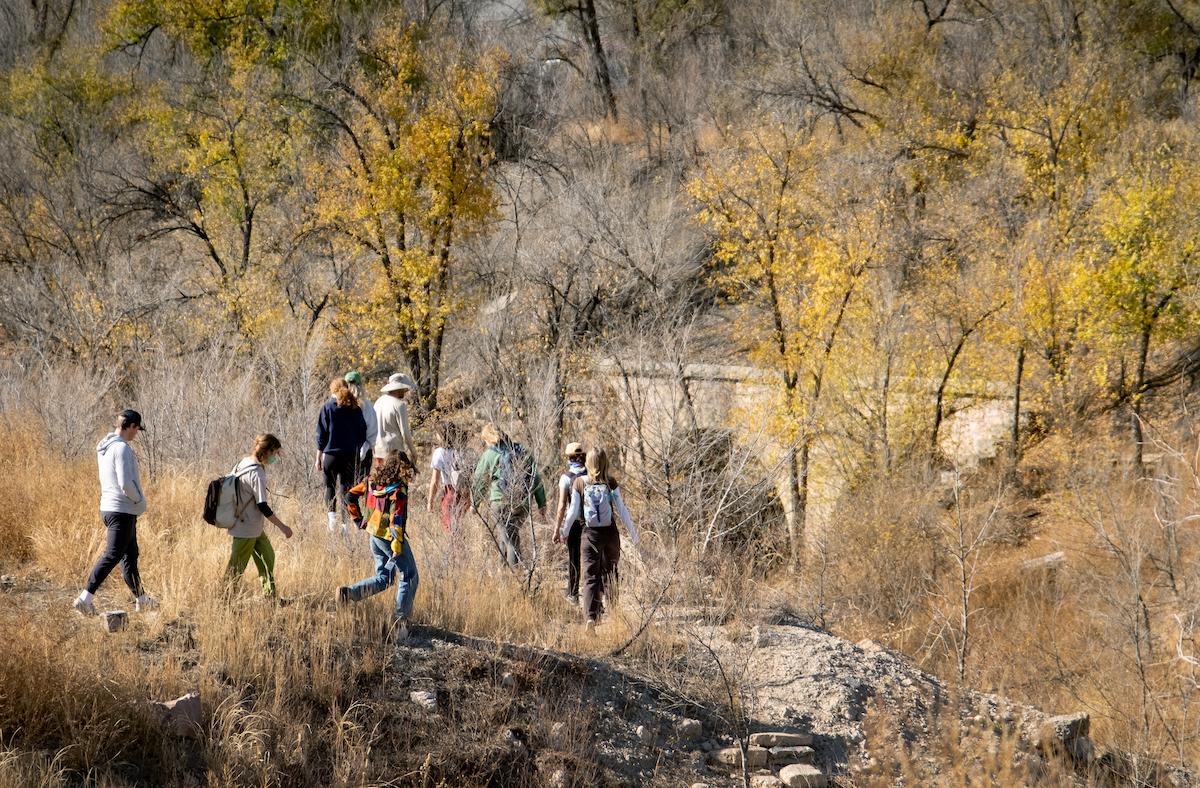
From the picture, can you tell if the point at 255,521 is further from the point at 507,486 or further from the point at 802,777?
the point at 802,777

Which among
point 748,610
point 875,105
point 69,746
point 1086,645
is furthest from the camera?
point 875,105

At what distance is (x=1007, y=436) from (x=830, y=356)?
4.27 meters

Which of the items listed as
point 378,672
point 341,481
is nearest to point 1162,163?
point 341,481

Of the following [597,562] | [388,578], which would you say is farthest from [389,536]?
[597,562]

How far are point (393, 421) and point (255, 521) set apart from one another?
8.42 ft

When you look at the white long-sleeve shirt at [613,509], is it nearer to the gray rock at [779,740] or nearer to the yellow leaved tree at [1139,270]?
the gray rock at [779,740]

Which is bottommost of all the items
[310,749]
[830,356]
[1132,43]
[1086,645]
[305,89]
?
[1086,645]

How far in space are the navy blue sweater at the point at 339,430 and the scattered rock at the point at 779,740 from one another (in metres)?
4.49

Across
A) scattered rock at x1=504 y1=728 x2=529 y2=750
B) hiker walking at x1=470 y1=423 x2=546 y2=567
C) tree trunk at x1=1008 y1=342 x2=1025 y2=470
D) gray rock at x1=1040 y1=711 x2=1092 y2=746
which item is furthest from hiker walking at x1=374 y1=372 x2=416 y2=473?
tree trunk at x1=1008 y1=342 x2=1025 y2=470

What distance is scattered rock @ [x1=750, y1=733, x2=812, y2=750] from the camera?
19.1 feet

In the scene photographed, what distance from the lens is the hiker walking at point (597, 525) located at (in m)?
6.89

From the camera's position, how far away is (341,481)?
866 cm

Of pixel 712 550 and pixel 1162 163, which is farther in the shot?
pixel 1162 163

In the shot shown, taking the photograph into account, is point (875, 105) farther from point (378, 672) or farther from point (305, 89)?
point (378, 672)
